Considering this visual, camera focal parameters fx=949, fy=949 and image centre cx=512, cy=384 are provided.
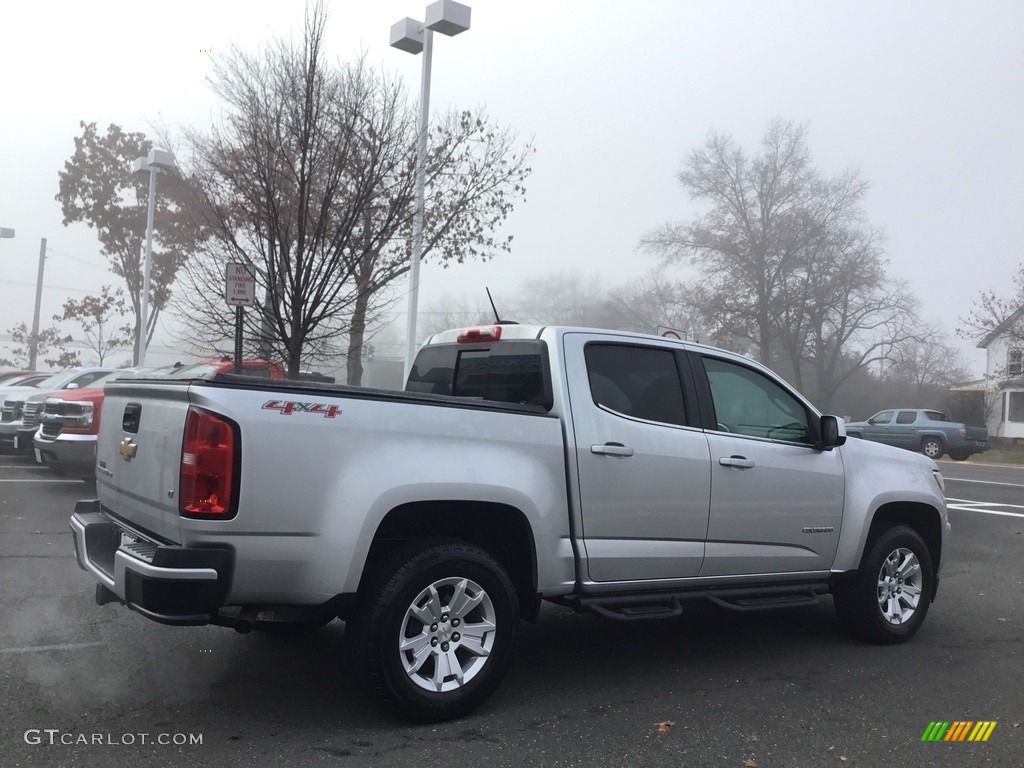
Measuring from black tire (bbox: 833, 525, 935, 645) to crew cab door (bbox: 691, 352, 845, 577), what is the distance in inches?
13.5

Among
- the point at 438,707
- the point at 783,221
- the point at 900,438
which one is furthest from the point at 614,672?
the point at 783,221

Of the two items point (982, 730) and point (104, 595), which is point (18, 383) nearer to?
point (104, 595)

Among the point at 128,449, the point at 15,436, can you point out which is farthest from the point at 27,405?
the point at 128,449

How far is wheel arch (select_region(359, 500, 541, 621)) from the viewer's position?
421cm

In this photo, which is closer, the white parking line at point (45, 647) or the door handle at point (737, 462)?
the white parking line at point (45, 647)

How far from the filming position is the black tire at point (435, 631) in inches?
157

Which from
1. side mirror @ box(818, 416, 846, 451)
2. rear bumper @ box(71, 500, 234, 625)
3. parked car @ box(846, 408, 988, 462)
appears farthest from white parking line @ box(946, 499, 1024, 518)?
parked car @ box(846, 408, 988, 462)

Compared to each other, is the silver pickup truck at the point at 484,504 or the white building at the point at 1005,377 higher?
the white building at the point at 1005,377

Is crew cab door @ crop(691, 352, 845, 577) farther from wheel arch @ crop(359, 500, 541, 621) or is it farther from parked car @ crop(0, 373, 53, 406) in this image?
parked car @ crop(0, 373, 53, 406)

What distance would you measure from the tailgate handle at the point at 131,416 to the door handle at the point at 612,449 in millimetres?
2111

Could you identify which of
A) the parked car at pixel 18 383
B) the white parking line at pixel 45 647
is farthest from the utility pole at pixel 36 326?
the white parking line at pixel 45 647

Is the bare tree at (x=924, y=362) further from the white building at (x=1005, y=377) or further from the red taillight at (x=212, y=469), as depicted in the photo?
the red taillight at (x=212, y=469)

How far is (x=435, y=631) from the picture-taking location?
4.18 m

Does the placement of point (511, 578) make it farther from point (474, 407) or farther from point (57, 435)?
point (57, 435)
